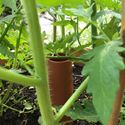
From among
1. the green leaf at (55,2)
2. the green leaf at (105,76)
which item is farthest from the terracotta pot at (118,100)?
the green leaf at (55,2)

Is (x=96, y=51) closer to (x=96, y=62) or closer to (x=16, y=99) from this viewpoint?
(x=96, y=62)

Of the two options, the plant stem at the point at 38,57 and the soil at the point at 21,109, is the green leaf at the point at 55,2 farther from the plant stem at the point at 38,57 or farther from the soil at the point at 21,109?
the soil at the point at 21,109

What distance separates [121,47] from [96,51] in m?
0.03

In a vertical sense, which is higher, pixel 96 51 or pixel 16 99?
pixel 96 51

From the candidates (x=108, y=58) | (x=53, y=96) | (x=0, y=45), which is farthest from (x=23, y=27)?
(x=108, y=58)

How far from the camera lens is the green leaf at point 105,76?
1.19ft

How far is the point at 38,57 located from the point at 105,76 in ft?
0.32

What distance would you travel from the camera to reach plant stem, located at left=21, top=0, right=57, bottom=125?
0.40 meters

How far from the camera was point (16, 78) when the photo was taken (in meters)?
0.39

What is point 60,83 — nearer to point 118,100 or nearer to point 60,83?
point 60,83

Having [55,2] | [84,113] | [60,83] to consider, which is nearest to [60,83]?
[60,83]

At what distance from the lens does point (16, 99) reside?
3.12 ft

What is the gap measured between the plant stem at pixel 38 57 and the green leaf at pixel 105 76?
0.23ft

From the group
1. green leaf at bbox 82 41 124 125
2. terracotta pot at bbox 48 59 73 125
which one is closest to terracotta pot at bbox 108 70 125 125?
green leaf at bbox 82 41 124 125
